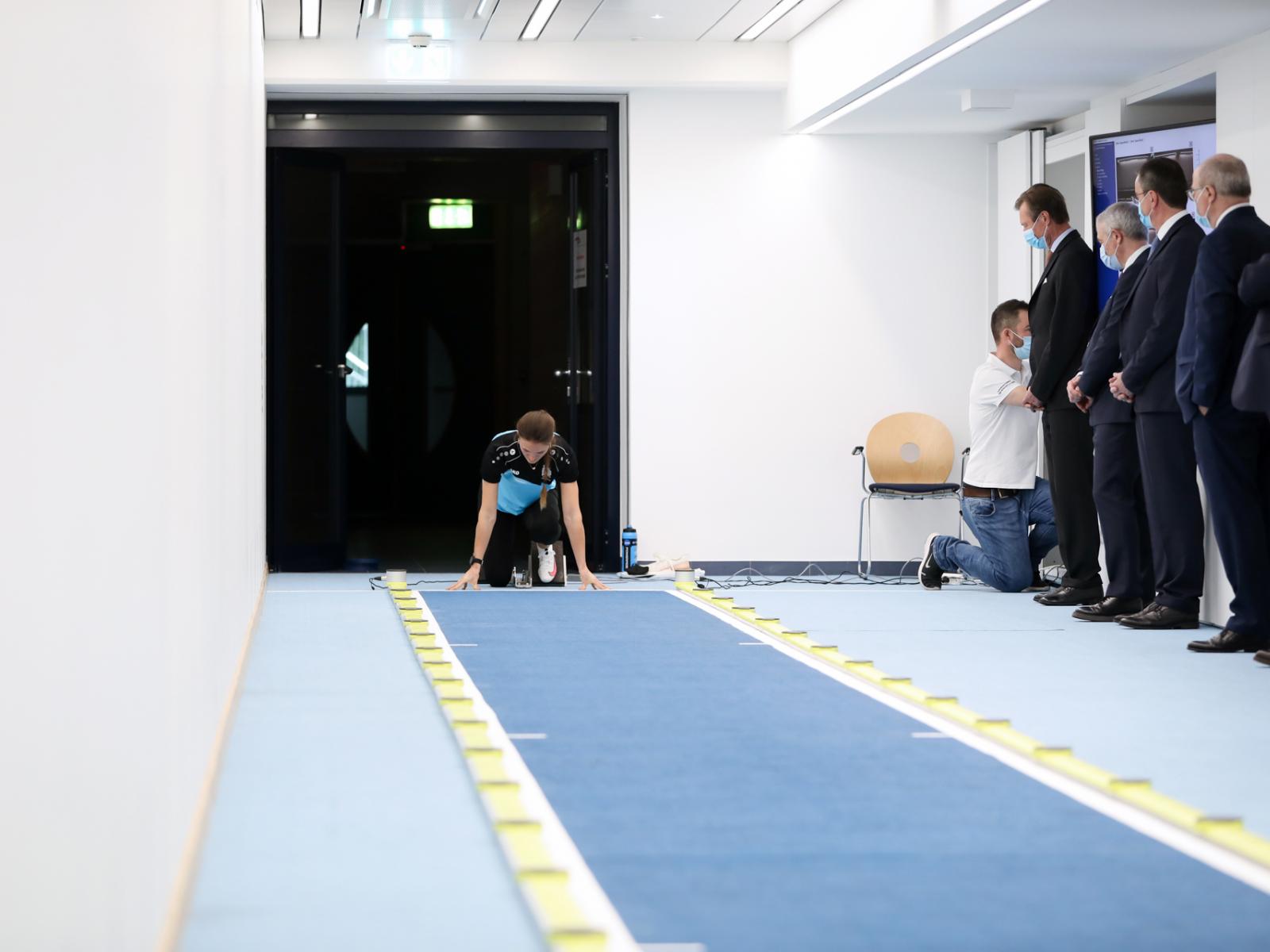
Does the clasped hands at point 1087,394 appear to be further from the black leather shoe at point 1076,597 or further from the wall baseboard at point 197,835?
the wall baseboard at point 197,835

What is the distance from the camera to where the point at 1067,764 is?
343 centimetres

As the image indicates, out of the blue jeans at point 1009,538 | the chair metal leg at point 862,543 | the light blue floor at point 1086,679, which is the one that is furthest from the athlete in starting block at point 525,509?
the blue jeans at point 1009,538

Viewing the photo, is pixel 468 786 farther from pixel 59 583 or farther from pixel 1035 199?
Answer: pixel 1035 199

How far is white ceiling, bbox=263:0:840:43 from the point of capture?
759cm

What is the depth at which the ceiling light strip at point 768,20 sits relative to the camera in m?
7.72

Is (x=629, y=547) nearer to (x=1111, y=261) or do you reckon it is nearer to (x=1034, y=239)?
(x=1034, y=239)

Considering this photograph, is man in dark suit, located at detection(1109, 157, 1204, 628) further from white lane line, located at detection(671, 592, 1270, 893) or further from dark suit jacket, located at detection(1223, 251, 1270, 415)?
white lane line, located at detection(671, 592, 1270, 893)

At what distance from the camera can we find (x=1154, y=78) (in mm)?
7215

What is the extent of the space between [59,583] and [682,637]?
442 cm

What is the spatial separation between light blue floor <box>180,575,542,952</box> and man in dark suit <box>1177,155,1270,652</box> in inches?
109

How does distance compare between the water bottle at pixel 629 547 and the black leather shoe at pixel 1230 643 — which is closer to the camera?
the black leather shoe at pixel 1230 643

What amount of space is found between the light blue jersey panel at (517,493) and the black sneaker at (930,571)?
1931mm

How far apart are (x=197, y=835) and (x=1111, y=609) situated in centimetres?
444

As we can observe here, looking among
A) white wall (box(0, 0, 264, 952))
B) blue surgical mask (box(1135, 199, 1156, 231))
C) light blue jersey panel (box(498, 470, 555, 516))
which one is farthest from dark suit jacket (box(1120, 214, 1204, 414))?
white wall (box(0, 0, 264, 952))
